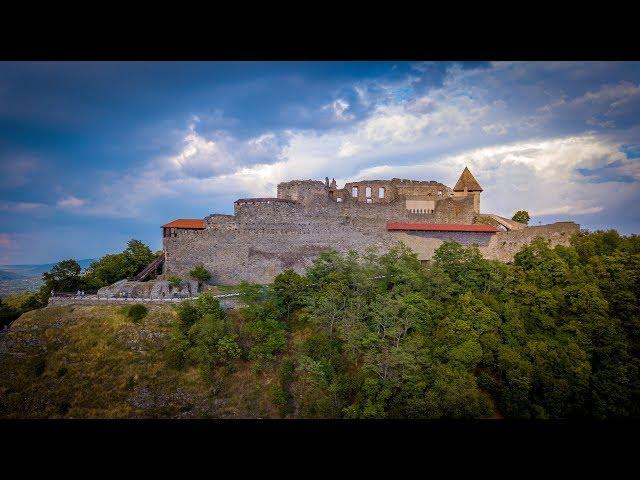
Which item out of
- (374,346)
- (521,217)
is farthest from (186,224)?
(521,217)

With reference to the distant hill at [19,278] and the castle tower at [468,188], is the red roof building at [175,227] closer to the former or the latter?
the distant hill at [19,278]

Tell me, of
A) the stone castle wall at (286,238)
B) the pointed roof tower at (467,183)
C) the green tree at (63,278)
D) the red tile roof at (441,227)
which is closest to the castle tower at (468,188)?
the pointed roof tower at (467,183)

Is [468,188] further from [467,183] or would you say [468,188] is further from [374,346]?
[374,346]

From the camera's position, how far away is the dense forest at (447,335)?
9250 mm

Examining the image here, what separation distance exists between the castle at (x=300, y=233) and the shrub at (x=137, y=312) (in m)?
2.81

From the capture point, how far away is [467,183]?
60.4 feet

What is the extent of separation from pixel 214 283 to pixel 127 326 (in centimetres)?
375

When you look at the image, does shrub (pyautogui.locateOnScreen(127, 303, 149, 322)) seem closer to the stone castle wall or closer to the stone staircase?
the stone staircase

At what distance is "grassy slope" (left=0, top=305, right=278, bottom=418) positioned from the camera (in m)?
10.5

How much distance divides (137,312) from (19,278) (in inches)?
122

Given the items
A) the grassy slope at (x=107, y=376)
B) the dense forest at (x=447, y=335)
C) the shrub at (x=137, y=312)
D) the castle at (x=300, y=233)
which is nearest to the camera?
the dense forest at (x=447, y=335)

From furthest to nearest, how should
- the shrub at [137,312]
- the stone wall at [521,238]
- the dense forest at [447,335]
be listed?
the stone wall at [521,238] → the shrub at [137,312] → the dense forest at [447,335]
